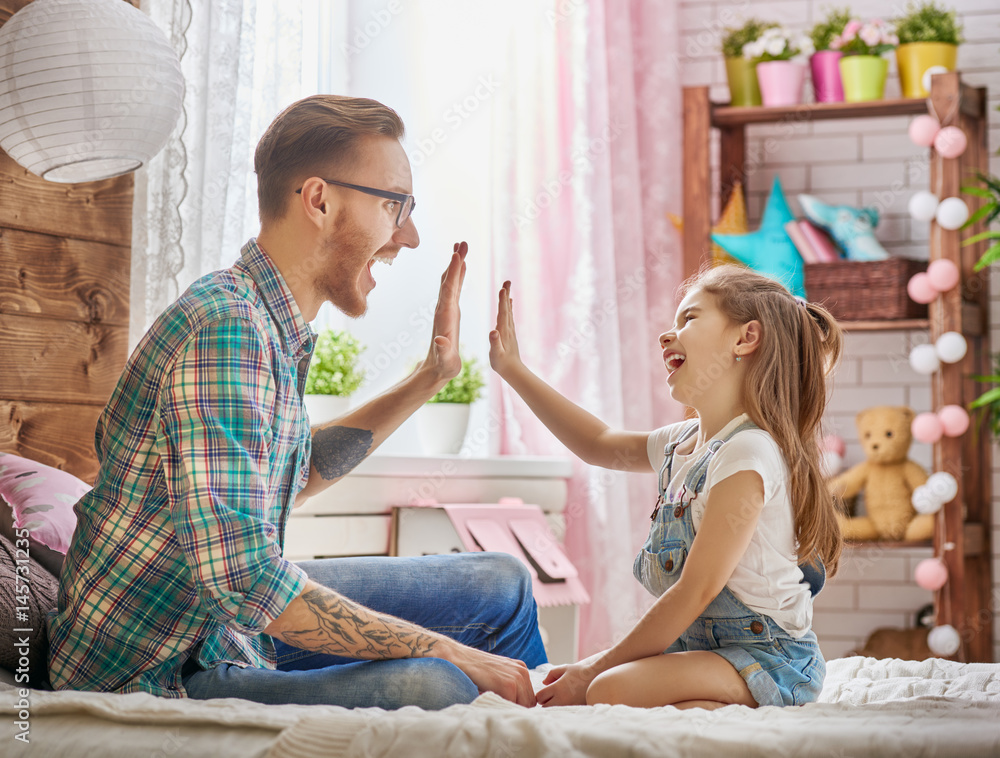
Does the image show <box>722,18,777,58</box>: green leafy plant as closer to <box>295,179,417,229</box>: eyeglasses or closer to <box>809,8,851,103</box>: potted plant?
<box>809,8,851,103</box>: potted plant

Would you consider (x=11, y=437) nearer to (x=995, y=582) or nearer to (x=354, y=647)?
(x=354, y=647)

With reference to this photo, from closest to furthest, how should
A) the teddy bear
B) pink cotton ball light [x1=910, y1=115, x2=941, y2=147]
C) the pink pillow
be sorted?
the pink pillow → pink cotton ball light [x1=910, y1=115, x2=941, y2=147] → the teddy bear

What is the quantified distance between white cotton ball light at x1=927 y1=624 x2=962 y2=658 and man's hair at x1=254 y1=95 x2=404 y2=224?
2.15 meters

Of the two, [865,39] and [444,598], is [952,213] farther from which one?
[444,598]

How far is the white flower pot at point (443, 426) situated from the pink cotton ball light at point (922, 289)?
4.31 ft

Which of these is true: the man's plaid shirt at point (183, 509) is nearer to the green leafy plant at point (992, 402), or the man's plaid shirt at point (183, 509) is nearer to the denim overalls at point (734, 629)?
the denim overalls at point (734, 629)

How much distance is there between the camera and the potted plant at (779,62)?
2977 millimetres

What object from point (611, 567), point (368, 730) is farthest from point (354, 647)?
point (611, 567)

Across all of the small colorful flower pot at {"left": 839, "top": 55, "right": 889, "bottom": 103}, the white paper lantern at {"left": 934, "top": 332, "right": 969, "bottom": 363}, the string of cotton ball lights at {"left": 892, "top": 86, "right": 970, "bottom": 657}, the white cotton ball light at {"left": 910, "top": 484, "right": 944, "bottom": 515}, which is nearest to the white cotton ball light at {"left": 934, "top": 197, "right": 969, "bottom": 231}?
the string of cotton ball lights at {"left": 892, "top": 86, "right": 970, "bottom": 657}

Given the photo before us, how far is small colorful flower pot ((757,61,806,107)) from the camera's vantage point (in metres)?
2.98

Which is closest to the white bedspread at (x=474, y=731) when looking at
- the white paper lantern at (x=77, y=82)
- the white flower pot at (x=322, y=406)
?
the white paper lantern at (x=77, y=82)

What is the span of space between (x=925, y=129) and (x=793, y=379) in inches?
66.3

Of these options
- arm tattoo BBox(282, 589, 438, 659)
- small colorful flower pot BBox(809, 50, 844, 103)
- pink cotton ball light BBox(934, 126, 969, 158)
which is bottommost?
arm tattoo BBox(282, 589, 438, 659)

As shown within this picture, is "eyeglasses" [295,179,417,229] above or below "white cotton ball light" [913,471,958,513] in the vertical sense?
above
